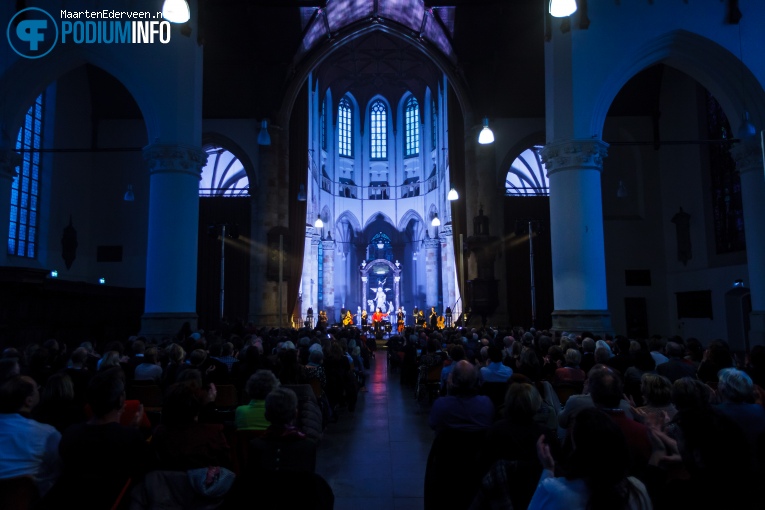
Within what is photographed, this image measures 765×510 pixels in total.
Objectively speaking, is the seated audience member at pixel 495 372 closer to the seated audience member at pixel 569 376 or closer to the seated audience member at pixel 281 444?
the seated audience member at pixel 569 376

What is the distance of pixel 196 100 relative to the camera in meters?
12.4

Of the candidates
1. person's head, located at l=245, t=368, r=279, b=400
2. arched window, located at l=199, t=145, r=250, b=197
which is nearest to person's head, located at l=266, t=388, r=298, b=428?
person's head, located at l=245, t=368, r=279, b=400

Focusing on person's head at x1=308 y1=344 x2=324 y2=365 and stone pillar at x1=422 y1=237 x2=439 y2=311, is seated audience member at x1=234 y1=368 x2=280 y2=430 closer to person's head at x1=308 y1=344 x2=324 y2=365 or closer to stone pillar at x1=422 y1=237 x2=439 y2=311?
person's head at x1=308 y1=344 x2=324 y2=365

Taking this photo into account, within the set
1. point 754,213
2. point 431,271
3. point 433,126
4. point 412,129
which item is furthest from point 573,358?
point 412,129

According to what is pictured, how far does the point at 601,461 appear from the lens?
1821 mm

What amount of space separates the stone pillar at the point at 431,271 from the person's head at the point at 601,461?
103 ft

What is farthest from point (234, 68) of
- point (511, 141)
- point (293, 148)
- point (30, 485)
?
point (30, 485)

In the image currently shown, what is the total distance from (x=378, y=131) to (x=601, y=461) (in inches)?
1461

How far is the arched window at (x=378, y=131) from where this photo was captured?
124ft

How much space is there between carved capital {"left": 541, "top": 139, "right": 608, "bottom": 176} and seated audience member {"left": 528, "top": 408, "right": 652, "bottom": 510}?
10.7 meters

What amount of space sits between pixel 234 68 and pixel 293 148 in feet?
11.7

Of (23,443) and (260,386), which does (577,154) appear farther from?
(23,443)

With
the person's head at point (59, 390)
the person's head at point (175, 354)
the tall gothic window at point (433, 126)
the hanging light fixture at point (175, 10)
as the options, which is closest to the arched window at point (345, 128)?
the tall gothic window at point (433, 126)

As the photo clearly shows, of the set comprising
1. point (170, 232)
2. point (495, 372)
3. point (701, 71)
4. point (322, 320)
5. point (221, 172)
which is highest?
point (221, 172)
